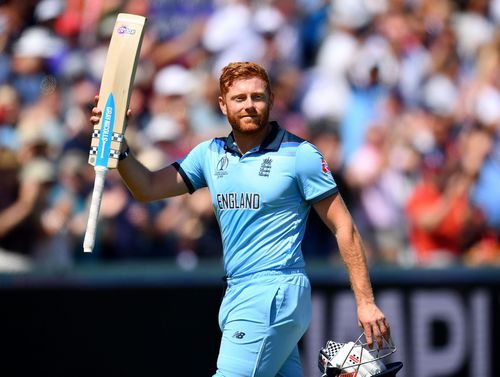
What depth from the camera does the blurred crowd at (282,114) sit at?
9.40m

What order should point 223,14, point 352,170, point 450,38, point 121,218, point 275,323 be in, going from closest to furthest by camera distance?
1. point 275,323
2. point 121,218
3. point 352,170
4. point 223,14
5. point 450,38

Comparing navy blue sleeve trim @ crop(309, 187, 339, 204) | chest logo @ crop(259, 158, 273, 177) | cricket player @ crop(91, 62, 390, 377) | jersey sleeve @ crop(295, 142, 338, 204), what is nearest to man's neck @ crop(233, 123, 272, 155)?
cricket player @ crop(91, 62, 390, 377)

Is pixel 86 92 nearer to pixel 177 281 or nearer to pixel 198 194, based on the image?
pixel 198 194

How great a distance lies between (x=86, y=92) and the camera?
33.3 feet

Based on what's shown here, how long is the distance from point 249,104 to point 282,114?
17.5ft

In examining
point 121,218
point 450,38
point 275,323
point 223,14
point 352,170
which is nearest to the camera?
point 275,323

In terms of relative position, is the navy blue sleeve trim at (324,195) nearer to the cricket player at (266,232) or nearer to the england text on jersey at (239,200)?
the cricket player at (266,232)

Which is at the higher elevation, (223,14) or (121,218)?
(223,14)

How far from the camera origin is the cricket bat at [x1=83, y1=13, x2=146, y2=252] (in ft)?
18.1

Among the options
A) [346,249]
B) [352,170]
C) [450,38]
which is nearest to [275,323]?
[346,249]

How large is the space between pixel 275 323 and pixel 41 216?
4.05m

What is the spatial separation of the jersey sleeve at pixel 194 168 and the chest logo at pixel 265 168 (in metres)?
0.46

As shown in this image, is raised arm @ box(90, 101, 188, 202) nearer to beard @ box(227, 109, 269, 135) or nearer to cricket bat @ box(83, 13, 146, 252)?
cricket bat @ box(83, 13, 146, 252)

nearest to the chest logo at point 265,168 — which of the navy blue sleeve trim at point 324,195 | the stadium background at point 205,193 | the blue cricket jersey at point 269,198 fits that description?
the blue cricket jersey at point 269,198
